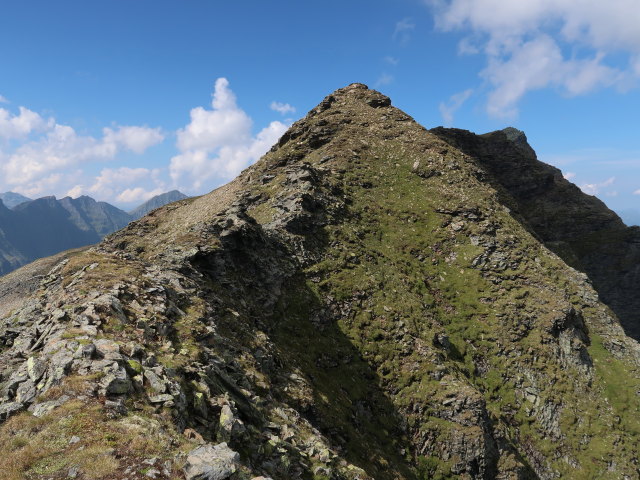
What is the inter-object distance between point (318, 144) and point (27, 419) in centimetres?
7533

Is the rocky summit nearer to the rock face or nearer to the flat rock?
the flat rock

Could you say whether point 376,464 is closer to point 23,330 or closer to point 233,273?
point 233,273

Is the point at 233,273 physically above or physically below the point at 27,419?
above

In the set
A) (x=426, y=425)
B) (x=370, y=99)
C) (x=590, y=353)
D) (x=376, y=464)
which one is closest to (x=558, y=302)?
(x=590, y=353)

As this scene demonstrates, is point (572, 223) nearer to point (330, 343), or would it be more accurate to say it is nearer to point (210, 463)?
point (330, 343)

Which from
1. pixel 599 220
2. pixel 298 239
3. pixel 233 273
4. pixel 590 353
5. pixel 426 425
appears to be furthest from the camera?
pixel 599 220

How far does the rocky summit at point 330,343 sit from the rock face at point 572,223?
20720mm

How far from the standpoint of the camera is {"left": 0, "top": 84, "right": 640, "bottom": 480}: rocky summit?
546 inches

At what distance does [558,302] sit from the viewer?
46.9 m

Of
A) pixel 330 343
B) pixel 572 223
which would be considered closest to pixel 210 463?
pixel 330 343

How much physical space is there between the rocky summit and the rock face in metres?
20.7

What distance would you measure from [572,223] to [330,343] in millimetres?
96545

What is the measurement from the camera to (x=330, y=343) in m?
38.3

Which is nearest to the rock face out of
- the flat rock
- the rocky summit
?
the rocky summit
